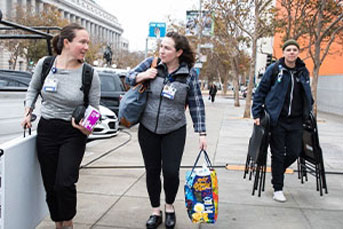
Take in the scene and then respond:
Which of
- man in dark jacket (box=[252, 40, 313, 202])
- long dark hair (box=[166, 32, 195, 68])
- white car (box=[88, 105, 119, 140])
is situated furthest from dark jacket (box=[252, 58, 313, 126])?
white car (box=[88, 105, 119, 140])

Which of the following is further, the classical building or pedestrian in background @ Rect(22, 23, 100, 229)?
the classical building

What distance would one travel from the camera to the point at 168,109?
3.46 meters

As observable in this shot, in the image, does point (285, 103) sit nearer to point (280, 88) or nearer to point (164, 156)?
point (280, 88)

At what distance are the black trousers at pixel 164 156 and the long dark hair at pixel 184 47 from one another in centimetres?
62

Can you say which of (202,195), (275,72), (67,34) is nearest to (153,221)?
(202,195)

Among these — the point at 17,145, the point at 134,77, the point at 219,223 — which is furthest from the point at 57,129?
the point at 219,223

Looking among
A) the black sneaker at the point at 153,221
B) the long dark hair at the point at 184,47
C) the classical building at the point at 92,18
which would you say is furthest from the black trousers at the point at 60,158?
the classical building at the point at 92,18

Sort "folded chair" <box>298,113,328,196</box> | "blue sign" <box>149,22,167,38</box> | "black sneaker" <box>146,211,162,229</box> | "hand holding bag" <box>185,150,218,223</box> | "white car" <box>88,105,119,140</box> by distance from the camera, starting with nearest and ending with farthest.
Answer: "hand holding bag" <box>185,150,218,223</box>
"black sneaker" <box>146,211,162,229</box>
"folded chair" <box>298,113,328,196</box>
"white car" <box>88,105,119,140</box>
"blue sign" <box>149,22,167,38</box>

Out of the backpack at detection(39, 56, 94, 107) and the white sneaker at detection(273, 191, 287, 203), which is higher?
the backpack at detection(39, 56, 94, 107)

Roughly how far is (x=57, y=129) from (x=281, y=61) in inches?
109

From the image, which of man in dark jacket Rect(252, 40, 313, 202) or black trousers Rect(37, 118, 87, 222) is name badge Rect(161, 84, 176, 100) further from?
man in dark jacket Rect(252, 40, 313, 202)

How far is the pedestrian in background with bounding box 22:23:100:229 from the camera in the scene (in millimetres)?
3076

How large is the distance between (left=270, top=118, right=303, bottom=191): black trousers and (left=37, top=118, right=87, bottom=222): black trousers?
2394mm

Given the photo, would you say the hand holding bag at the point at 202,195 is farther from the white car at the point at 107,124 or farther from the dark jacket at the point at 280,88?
the white car at the point at 107,124
